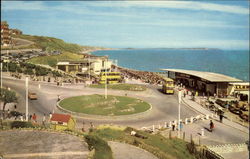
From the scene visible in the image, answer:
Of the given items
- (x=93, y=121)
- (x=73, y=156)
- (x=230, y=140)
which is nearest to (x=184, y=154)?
(x=230, y=140)

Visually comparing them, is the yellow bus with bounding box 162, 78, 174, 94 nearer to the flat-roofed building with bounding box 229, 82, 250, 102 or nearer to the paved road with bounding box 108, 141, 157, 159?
the flat-roofed building with bounding box 229, 82, 250, 102

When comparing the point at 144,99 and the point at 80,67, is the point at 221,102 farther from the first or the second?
the point at 80,67

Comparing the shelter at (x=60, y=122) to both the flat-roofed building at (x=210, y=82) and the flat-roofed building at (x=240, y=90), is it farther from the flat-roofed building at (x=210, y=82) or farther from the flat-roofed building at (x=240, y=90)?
the flat-roofed building at (x=240, y=90)

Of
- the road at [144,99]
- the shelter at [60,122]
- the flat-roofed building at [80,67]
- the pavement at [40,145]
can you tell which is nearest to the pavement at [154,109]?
the road at [144,99]

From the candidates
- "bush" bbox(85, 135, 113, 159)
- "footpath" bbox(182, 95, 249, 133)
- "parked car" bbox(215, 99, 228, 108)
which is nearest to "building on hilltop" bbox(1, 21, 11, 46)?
"footpath" bbox(182, 95, 249, 133)

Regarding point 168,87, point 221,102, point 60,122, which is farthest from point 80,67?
point 60,122

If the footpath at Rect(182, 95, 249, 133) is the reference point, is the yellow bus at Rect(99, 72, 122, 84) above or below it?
above
